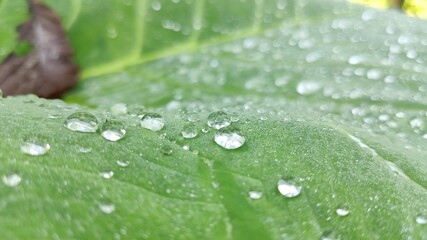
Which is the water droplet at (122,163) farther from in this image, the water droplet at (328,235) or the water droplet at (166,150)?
the water droplet at (328,235)

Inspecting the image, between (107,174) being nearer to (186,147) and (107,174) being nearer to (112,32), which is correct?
(186,147)

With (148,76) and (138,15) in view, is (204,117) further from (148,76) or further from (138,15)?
(138,15)

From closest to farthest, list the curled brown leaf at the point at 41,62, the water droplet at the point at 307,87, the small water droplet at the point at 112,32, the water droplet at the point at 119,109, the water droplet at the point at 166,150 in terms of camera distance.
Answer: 1. the water droplet at the point at 166,150
2. the water droplet at the point at 119,109
3. the water droplet at the point at 307,87
4. the curled brown leaf at the point at 41,62
5. the small water droplet at the point at 112,32

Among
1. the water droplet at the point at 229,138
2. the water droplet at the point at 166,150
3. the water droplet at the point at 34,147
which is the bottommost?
the water droplet at the point at 229,138

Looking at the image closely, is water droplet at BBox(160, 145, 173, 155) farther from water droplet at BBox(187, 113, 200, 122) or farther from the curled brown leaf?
the curled brown leaf

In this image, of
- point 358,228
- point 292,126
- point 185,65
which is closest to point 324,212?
point 358,228

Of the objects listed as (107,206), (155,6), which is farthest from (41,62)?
(107,206)

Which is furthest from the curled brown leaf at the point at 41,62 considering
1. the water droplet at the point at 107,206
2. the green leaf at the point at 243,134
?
the water droplet at the point at 107,206

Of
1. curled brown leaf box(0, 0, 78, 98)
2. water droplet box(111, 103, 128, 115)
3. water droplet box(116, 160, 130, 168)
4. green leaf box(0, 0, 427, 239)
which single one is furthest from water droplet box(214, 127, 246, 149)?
curled brown leaf box(0, 0, 78, 98)
